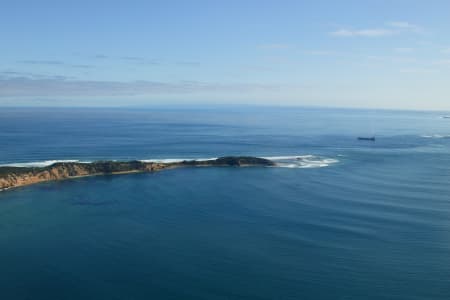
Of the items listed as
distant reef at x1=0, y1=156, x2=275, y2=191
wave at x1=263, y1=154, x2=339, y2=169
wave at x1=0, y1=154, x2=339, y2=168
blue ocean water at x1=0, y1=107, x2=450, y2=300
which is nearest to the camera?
blue ocean water at x1=0, y1=107, x2=450, y2=300

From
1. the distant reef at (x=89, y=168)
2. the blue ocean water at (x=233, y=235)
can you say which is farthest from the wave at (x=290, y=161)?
the distant reef at (x=89, y=168)

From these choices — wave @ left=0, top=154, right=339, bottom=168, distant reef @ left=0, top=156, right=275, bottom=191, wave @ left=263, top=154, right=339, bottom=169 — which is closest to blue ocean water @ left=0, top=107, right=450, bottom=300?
wave @ left=263, top=154, right=339, bottom=169

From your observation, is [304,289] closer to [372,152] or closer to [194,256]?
[194,256]

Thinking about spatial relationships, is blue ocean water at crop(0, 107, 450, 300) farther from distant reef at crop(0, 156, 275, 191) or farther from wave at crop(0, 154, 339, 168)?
wave at crop(0, 154, 339, 168)

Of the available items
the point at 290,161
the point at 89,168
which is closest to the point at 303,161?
the point at 290,161

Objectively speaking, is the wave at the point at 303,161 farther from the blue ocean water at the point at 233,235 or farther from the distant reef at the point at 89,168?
the distant reef at the point at 89,168

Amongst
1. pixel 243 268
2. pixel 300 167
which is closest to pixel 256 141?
pixel 300 167
